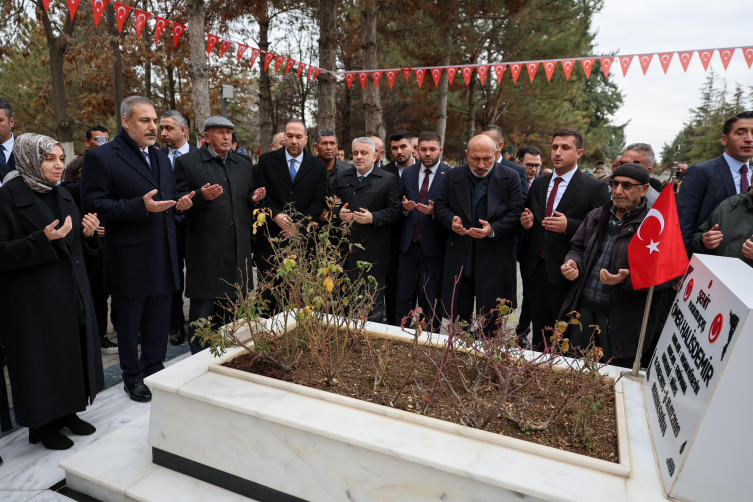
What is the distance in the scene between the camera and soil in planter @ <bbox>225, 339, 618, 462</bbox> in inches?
82.0

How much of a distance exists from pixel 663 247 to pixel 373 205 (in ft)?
8.66

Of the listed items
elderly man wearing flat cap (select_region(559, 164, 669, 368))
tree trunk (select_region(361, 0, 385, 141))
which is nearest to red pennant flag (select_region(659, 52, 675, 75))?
tree trunk (select_region(361, 0, 385, 141))

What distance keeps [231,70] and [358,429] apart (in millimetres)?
22961

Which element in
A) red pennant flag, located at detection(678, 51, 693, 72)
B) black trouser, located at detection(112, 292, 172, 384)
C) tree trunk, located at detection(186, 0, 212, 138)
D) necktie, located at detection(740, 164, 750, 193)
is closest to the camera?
black trouser, located at detection(112, 292, 172, 384)

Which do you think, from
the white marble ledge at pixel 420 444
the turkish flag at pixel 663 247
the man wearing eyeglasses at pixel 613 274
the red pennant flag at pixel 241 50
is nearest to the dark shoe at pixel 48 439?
the white marble ledge at pixel 420 444

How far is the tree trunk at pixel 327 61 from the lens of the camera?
881 centimetres

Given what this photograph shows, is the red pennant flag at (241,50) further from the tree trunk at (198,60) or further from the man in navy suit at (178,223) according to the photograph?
the man in navy suit at (178,223)

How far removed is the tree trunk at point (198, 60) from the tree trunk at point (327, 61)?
207 centimetres

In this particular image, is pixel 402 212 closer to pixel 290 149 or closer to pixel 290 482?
pixel 290 149

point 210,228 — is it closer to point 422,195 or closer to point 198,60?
point 422,195

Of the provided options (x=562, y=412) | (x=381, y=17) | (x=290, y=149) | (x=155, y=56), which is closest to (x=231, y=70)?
(x=155, y=56)

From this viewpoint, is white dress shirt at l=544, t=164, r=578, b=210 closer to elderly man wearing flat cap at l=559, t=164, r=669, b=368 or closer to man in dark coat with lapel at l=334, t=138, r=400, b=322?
elderly man wearing flat cap at l=559, t=164, r=669, b=368

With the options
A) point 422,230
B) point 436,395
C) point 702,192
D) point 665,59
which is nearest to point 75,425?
point 436,395

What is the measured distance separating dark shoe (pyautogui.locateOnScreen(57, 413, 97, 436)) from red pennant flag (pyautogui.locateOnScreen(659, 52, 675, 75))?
854cm
